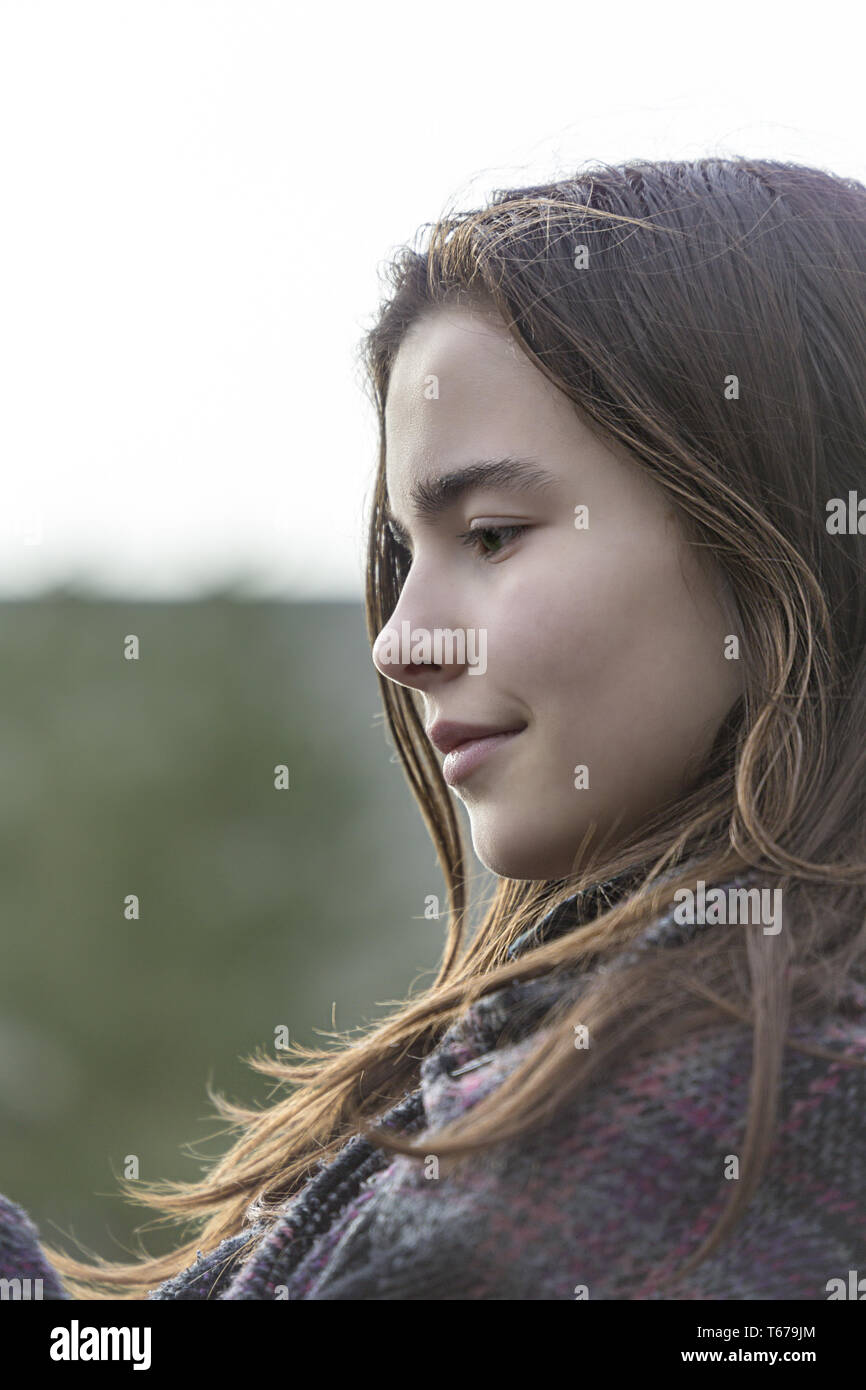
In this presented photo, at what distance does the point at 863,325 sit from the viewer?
113 centimetres

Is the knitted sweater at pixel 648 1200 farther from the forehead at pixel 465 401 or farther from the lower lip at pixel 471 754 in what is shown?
the forehead at pixel 465 401

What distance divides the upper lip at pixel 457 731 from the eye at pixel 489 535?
0.49ft

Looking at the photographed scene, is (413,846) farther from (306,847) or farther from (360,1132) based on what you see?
(360,1132)

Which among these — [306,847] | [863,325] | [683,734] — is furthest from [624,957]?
[306,847]

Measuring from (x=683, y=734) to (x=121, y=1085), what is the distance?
11.6 feet

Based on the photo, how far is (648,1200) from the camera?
2.50 ft

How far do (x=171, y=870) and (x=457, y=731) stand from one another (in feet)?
11.0

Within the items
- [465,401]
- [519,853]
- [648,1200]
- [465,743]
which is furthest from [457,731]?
[648,1200]

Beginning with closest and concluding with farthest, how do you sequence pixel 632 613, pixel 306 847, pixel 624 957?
pixel 624 957 → pixel 632 613 → pixel 306 847

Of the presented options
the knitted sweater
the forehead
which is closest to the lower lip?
the forehead

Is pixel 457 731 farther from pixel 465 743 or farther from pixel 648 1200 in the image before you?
pixel 648 1200

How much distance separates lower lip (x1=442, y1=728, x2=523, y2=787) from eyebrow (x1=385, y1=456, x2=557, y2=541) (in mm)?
208

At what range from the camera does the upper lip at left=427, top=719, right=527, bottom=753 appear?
108 centimetres

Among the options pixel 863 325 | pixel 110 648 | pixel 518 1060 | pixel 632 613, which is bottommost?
pixel 518 1060
